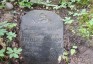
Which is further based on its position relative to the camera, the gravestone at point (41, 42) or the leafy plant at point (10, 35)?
the gravestone at point (41, 42)

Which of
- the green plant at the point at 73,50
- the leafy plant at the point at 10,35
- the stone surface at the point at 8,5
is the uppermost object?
the stone surface at the point at 8,5

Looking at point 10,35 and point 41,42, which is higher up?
point 10,35

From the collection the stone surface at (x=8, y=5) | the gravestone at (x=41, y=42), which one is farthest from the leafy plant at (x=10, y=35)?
the stone surface at (x=8, y=5)

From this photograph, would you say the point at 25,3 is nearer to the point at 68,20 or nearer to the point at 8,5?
the point at 8,5

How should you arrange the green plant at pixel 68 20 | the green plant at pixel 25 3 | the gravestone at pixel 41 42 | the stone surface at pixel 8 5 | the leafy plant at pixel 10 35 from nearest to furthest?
the leafy plant at pixel 10 35
the gravestone at pixel 41 42
the green plant at pixel 68 20
the stone surface at pixel 8 5
the green plant at pixel 25 3

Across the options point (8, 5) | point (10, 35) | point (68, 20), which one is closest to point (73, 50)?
point (68, 20)

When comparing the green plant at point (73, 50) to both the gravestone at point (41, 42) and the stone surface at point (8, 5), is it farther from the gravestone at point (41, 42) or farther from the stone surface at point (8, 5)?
the stone surface at point (8, 5)

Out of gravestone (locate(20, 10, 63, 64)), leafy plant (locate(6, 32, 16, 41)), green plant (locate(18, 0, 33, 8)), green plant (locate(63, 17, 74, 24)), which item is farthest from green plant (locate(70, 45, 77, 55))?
green plant (locate(18, 0, 33, 8))

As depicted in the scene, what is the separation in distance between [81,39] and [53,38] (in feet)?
1.78

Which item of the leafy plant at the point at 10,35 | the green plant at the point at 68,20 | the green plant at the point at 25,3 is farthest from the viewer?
the green plant at the point at 25,3

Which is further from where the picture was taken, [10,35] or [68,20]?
[68,20]

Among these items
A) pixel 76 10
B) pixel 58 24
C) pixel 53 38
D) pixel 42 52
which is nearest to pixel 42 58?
pixel 42 52

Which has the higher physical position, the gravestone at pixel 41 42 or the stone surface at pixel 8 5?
the stone surface at pixel 8 5

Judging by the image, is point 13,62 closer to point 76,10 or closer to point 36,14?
point 36,14
